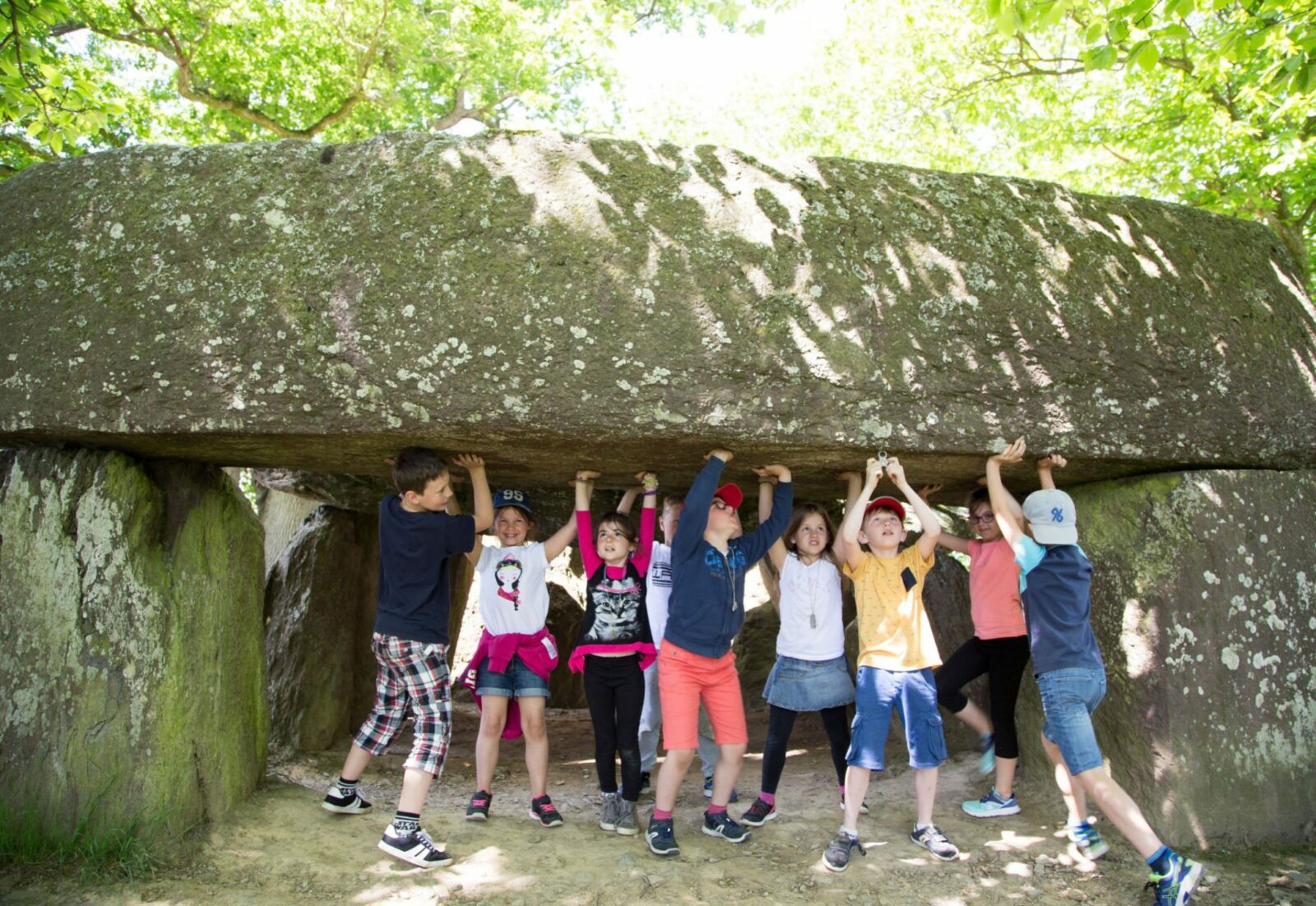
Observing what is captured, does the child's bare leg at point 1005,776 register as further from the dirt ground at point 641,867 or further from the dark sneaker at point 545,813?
the dark sneaker at point 545,813

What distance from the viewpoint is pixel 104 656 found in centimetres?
402

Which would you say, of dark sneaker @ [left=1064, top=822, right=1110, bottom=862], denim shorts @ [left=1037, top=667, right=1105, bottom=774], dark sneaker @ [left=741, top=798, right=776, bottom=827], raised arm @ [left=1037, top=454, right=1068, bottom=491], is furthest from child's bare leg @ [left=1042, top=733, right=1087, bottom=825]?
dark sneaker @ [left=741, top=798, right=776, bottom=827]

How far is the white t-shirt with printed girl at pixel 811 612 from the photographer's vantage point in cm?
452

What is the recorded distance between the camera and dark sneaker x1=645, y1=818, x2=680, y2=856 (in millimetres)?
4065

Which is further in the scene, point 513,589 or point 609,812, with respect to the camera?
point 513,589

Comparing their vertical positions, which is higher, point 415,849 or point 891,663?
point 891,663

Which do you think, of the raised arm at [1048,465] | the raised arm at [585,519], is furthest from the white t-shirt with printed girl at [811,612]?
the raised arm at [1048,465]

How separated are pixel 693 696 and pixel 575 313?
1.68m

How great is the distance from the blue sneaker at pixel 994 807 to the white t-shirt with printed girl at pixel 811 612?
3.14 feet

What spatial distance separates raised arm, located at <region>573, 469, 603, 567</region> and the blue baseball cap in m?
0.27

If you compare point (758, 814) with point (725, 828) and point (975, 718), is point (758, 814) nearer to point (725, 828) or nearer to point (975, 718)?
point (725, 828)

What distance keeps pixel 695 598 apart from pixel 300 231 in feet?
7.23

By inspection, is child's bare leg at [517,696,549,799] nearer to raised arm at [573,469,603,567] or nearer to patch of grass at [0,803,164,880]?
raised arm at [573,469,603,567]

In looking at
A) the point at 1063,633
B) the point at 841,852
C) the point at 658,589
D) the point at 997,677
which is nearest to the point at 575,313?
the point at 658,589
